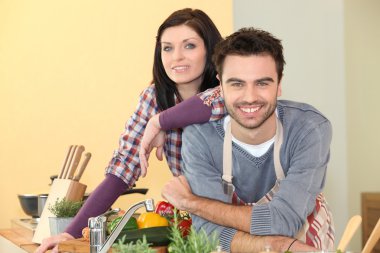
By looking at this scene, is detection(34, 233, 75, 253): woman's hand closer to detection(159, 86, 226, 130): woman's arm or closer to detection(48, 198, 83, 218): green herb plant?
detection(48, 198, 83, 218): green herb plant

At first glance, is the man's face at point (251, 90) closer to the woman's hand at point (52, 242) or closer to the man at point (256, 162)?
the man at point (256, 162)

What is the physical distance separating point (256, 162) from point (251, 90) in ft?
0.64

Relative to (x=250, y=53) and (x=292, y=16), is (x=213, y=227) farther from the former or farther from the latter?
(x=292, y=16)

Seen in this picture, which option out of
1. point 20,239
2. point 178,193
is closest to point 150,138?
point 178,193

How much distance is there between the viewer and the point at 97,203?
213 centimetres

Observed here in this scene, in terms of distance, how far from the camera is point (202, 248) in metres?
1.22

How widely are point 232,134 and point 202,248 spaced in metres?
0.62

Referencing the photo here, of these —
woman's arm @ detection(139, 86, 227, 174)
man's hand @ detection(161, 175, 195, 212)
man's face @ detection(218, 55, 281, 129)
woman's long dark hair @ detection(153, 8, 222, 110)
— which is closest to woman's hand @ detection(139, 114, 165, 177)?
woman's arm @ detection(139, 86, 227, 174)

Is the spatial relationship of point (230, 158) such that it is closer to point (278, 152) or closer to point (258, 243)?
point (278, 152)

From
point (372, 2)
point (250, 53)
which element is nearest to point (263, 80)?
point (250, 53)

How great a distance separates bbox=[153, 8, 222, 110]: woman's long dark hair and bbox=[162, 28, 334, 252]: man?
29 cm

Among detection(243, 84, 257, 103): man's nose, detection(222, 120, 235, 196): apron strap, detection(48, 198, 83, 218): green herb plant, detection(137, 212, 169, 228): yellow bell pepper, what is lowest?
detection(48, 198, 83, 218): green herb plant

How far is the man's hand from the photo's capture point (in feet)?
5.83

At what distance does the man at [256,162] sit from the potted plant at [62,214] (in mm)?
605
